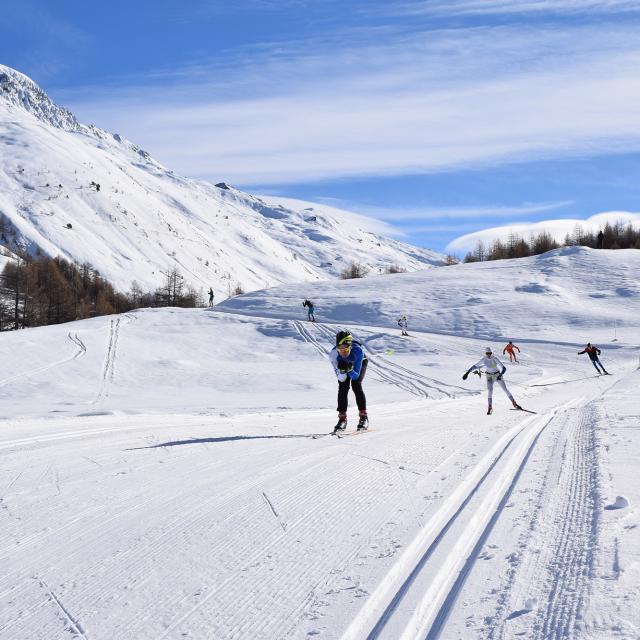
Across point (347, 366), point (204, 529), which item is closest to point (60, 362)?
point (347, 366)

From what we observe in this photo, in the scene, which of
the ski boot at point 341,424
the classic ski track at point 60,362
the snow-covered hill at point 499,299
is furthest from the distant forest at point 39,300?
the ski boot at point 341,424

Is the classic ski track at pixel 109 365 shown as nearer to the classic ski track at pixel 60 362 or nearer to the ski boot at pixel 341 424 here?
the classic ski track at pixel 60 362

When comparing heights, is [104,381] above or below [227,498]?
below

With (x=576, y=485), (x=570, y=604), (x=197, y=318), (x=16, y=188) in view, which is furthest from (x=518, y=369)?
(x=16, y=188)

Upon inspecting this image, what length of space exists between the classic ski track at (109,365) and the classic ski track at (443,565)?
1822cm

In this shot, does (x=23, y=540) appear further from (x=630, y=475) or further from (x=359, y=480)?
(x=630, y=475)

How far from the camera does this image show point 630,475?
6.25 metres

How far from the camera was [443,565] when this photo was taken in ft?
12.7

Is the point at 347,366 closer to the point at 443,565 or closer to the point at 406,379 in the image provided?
the point at 443,565

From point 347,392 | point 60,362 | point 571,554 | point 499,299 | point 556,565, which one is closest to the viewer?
point 556,565

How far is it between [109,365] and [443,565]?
1185 inches

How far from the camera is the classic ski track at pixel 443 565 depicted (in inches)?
125

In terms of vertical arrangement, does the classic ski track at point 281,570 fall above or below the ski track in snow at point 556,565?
below

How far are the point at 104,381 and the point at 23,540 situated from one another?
24931mm
